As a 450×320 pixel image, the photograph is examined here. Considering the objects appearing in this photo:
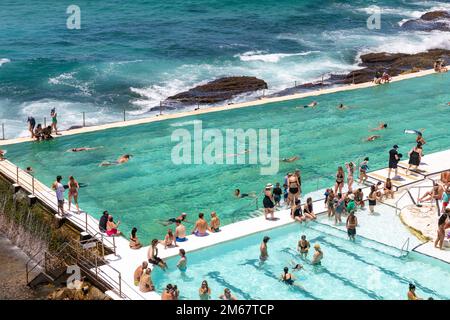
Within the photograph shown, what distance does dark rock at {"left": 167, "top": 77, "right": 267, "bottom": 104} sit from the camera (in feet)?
138

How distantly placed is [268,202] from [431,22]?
5177 centimetres

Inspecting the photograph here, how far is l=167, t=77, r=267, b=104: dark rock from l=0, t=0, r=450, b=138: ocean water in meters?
1.36

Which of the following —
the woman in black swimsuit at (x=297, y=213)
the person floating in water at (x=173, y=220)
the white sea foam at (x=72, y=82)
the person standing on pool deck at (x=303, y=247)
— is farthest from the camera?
the white sea foam at (x=72, y=82)

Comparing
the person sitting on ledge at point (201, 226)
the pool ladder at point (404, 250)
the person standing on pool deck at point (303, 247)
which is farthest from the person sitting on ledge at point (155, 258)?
the pool ladder at point (404, 250)

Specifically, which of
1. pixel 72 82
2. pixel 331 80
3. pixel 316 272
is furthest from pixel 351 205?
pixel 72 82

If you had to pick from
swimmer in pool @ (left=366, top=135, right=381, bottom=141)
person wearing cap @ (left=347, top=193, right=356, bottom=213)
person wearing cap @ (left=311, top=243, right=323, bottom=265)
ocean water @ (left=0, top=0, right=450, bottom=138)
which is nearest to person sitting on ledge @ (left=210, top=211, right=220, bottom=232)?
person wearing cap @ (left=311, top=243, right=323, bottom=265)

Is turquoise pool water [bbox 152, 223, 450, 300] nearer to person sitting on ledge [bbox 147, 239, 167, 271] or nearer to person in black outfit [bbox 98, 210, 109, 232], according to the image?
person sitting on ledge [bbox 147, 239, 167, 271]

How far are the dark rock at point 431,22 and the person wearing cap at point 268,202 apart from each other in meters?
47.7

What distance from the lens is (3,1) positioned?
267 ft

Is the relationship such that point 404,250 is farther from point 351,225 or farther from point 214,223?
point 214,223

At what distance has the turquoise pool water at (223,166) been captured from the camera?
82.0 ft

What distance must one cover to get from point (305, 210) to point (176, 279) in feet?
17.8

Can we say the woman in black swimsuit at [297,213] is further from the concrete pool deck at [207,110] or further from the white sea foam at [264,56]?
the white sea foam at [264,56]

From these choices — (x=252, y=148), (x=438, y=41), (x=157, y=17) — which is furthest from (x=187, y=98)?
(x=157, y=17)
